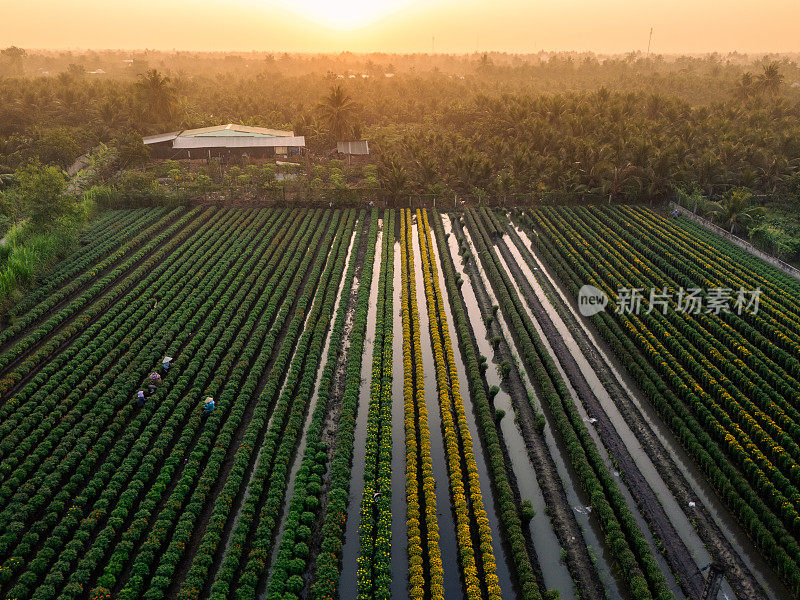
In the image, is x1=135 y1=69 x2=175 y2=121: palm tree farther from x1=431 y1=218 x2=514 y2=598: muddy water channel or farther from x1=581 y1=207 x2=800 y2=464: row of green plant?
x1=581 y1=207 x2=800 y2=464: row of green plant

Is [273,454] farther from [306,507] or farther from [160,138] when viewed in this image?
[160,138]

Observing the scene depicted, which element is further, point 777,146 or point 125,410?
point 777,146

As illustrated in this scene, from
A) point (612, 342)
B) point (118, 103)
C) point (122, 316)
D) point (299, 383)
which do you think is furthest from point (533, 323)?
point (118, 103)

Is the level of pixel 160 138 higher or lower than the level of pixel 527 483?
higher

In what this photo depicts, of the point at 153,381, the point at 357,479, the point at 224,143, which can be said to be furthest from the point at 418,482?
the point at 224,143

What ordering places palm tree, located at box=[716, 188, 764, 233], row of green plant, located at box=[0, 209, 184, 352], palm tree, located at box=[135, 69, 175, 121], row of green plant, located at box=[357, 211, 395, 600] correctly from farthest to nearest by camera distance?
palm tree, located at box=[135, 69, 175, 121], palm tree, located at box=[716, 188, 764, 233], row of green plant, located at box=[0, 209, 184, 352], row of green plant, located at box=[357, 211, 395, 600]

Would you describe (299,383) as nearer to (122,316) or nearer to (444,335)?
(444,335)

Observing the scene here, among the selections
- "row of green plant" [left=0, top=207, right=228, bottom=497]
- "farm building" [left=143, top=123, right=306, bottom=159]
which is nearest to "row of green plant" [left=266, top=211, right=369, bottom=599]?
"row of green plant" [left=0, top=207, right=228, bottom=497]
